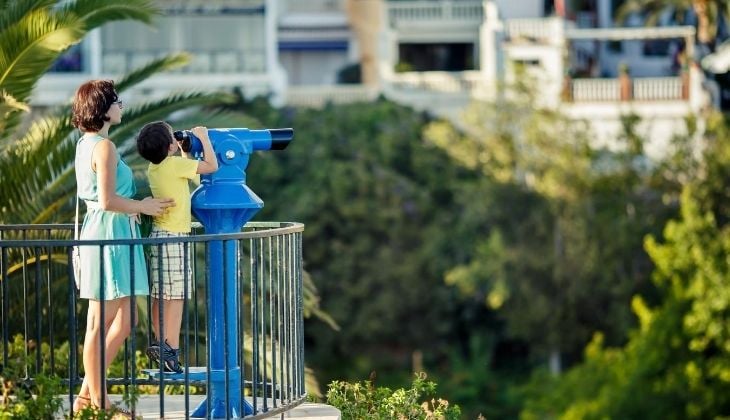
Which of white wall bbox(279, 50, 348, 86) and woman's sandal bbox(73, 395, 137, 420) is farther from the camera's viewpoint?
white wall bbox(279, 50, 348, 86)

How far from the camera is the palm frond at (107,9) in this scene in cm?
1253

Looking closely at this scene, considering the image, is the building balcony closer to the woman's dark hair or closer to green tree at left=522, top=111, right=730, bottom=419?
green tree at left=522, top=111, right=730, bottom=419

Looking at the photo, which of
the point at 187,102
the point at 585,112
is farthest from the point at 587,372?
the point at 187,102

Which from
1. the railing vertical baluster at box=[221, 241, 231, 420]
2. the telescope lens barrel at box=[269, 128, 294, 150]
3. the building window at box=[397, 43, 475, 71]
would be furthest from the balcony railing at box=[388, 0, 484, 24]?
the railing vertical baluster at box=[221, 241, 231, 420]

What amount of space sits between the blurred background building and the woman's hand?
104 feet

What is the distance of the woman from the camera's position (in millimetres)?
8570

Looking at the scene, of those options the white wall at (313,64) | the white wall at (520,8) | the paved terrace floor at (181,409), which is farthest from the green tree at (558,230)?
the paved terrace floor at (181,409)

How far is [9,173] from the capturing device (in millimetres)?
13398

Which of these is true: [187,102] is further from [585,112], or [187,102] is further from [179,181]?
[585,112]

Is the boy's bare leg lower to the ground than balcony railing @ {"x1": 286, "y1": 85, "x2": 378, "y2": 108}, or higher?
lower

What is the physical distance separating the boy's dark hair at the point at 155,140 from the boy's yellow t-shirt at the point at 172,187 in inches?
2.2

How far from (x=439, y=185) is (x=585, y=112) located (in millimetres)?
4214

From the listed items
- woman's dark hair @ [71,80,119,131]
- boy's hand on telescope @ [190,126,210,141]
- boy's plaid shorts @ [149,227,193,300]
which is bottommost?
boy's plaid shorts @ [149,227,193,300]

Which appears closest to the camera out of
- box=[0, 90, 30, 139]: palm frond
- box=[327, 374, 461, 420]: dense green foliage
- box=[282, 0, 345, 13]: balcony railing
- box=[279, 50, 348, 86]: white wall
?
box=[327, 374, 461, 420]: dense green foliage
